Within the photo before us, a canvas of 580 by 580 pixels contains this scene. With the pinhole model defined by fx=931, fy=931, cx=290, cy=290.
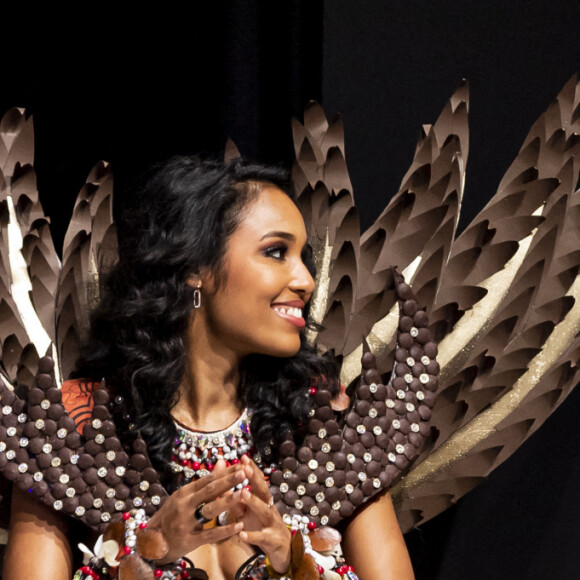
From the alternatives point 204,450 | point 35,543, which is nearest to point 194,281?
point 204,450

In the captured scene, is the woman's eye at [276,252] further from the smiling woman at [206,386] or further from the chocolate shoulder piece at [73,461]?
the chocolate shoulder piece at [73,461]

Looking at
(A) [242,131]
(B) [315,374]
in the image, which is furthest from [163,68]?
(B) [315,374]

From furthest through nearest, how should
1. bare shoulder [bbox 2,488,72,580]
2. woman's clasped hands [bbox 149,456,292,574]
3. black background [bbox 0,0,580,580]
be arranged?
black background [bbox 0,0,580,580] < bare shoulder [bbox 2,488,72,580] < woman's clasped hands [bbox 149,456,292,574]

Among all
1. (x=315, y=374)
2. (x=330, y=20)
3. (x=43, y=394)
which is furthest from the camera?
(x=330, y=20)

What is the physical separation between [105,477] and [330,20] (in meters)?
1.11

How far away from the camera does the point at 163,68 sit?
2098 millimetres

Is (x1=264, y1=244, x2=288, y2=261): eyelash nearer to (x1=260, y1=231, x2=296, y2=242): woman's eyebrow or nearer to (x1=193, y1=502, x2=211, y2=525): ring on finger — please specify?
(x1=260, y1=231, x2=296, y2=242): woman's eyebrow

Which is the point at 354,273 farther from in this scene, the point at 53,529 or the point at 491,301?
the point at 53,529

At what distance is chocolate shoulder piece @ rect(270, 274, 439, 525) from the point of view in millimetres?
1544

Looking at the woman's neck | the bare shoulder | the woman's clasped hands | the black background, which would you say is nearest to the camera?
the woman's clasped hands

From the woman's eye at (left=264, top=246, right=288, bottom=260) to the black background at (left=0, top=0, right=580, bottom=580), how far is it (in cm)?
54

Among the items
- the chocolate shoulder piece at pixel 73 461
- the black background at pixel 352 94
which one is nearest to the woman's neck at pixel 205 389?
the chocolate shoulder piece at pixel 73 461

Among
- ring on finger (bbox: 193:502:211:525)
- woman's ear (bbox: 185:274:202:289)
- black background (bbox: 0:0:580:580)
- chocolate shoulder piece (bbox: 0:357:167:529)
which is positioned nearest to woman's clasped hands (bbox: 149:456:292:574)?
ring on finger (bbox: 193:502:211:525)

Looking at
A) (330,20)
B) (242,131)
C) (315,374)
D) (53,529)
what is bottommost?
(53,529)
